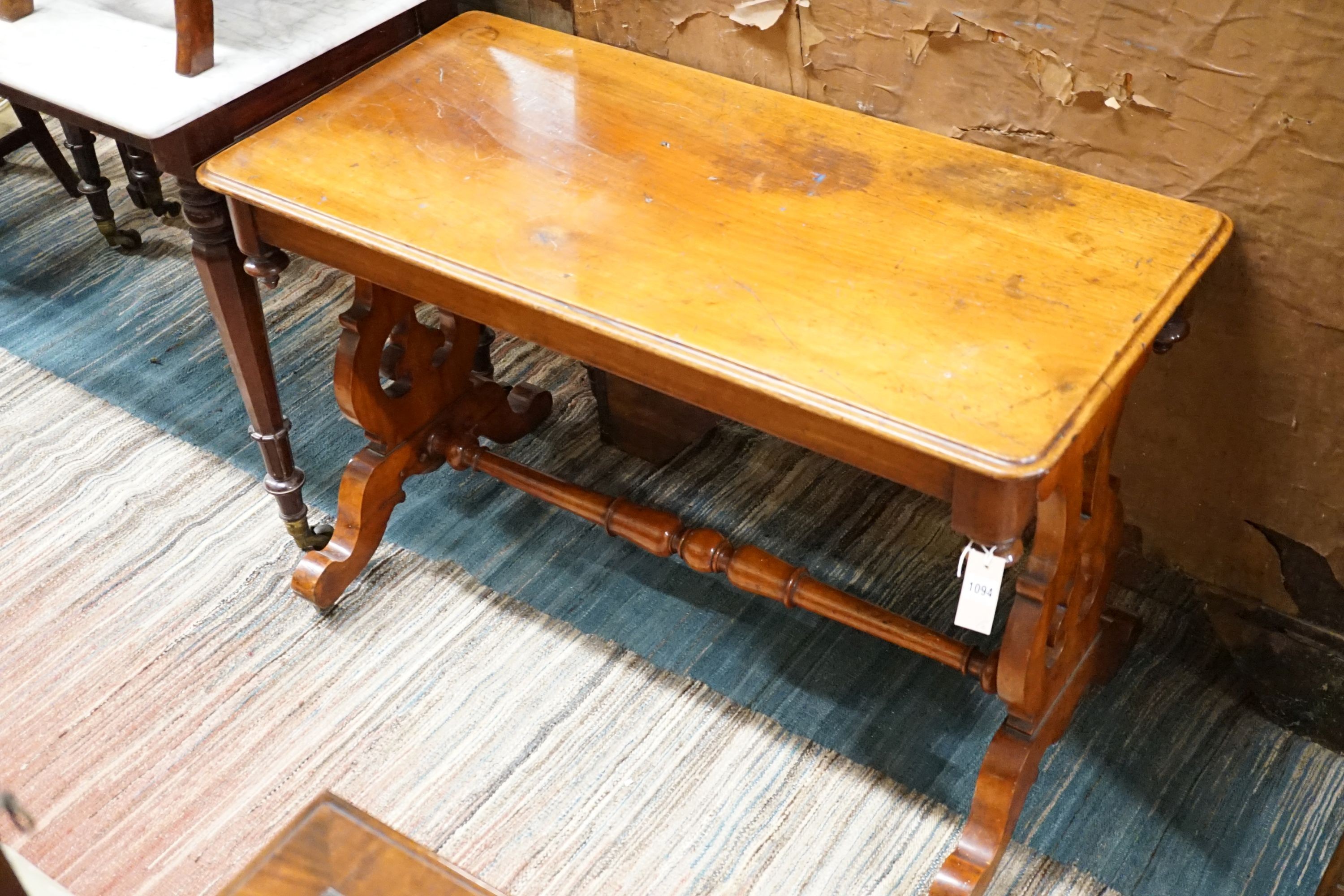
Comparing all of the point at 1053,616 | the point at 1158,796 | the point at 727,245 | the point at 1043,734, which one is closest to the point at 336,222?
the point at 727,245

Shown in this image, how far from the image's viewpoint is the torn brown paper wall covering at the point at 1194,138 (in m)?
1.39

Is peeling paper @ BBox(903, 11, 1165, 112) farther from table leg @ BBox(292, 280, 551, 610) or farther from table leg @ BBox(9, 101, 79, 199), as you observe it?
table leg @ BBox(9, 101, 79, 199)

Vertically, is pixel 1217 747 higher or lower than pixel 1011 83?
lower

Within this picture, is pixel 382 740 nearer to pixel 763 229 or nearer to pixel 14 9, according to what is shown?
pixel 763 229

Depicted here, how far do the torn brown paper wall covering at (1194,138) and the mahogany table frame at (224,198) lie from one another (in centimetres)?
35

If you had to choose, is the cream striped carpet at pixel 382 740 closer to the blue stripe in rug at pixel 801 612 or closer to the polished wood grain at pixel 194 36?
the blue stripe in rug at pixel 801 612

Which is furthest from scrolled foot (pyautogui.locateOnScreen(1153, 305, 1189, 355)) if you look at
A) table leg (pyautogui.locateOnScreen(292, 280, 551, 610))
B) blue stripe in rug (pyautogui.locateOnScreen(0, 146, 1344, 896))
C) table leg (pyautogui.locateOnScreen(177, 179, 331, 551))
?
table leg (pyautogui.locateOnScreen(177, 179, 331, 551))

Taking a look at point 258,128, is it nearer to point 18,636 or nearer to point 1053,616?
point 18,636

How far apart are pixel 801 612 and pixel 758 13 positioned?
2.83ft

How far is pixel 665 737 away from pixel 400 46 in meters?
1.04

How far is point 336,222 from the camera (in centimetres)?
150

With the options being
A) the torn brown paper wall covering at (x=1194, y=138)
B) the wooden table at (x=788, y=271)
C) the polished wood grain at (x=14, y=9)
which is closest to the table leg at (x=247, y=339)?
the wooden table at (x=788, y=271)

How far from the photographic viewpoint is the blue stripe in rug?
1.69m

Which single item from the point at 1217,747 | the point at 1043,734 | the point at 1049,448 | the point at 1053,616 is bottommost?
the point at 1217,747
